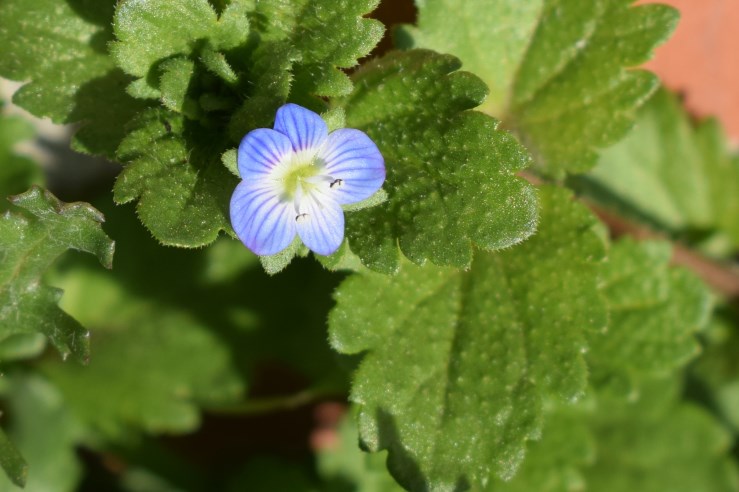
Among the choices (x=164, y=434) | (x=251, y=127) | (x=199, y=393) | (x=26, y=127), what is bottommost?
(x=164, y=434)

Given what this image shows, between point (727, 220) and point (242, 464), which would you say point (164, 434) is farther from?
point (727, 220)

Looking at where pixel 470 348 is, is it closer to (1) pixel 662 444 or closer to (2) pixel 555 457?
(2) pixel 555 457

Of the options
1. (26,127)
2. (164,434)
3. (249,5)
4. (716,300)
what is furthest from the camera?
(164,434)

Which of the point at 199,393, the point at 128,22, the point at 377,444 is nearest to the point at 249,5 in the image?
the point at 128,22

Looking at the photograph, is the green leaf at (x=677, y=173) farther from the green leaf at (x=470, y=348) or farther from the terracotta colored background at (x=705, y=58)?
the green leaf at (x=470, y=348)

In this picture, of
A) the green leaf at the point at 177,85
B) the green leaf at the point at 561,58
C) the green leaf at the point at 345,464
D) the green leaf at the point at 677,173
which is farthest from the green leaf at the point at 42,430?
the green leaf at the point at 677,173

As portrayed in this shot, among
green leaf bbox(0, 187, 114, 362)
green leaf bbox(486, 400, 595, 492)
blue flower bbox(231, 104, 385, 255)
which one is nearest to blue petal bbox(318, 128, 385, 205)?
blue flower bbox(231, 104, 385, 255)
